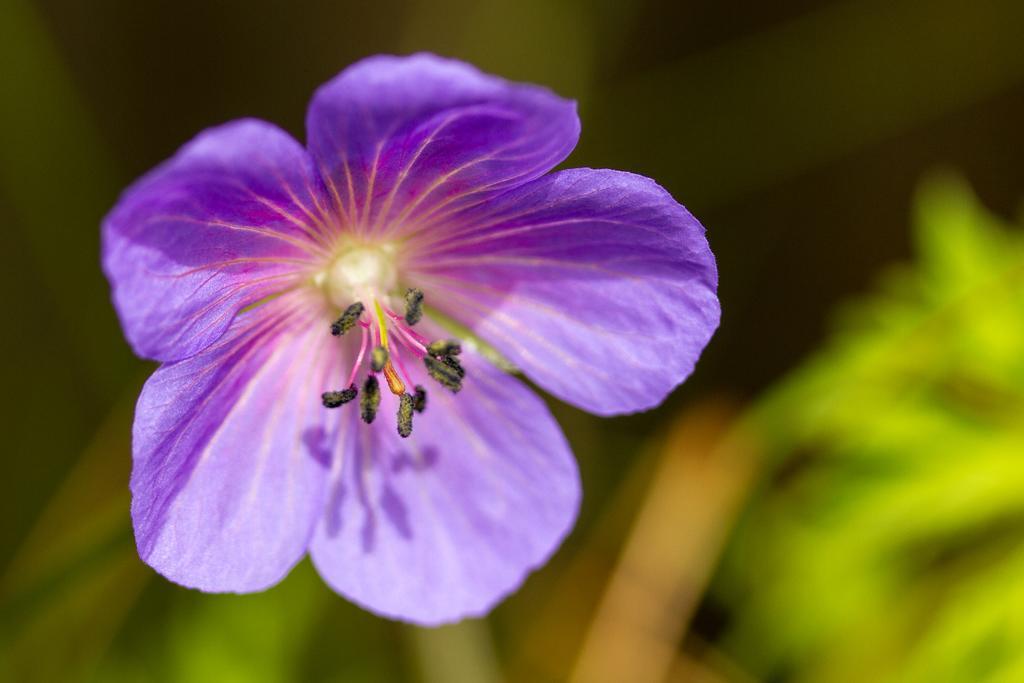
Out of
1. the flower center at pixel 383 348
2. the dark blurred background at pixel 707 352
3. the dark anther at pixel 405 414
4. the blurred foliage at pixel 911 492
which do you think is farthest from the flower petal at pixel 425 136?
the blurred foliage at pixel 911 492

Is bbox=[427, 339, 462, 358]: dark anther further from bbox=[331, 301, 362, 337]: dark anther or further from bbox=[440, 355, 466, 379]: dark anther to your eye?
bbox=[331, 301, 362, 337]: dark anther

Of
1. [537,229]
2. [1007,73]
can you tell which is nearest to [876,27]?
[1007,73]

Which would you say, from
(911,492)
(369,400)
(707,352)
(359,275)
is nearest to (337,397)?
(369,400)

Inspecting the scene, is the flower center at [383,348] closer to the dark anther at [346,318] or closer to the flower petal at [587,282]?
the dark anther at [346,318]

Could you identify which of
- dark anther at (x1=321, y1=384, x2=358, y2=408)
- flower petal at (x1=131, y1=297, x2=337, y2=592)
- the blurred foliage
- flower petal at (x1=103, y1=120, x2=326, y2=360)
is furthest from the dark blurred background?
flower petal at (x1=103, y1=120, x2=326, y2=360)

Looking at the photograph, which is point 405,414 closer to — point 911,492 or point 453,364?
point 453,364

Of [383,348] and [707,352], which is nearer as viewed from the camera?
[383,348]

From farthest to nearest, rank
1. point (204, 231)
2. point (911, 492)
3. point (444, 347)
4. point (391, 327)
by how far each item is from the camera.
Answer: point (911, 492) → point (391, 327) → point (444, 347) → point (204, 231)
